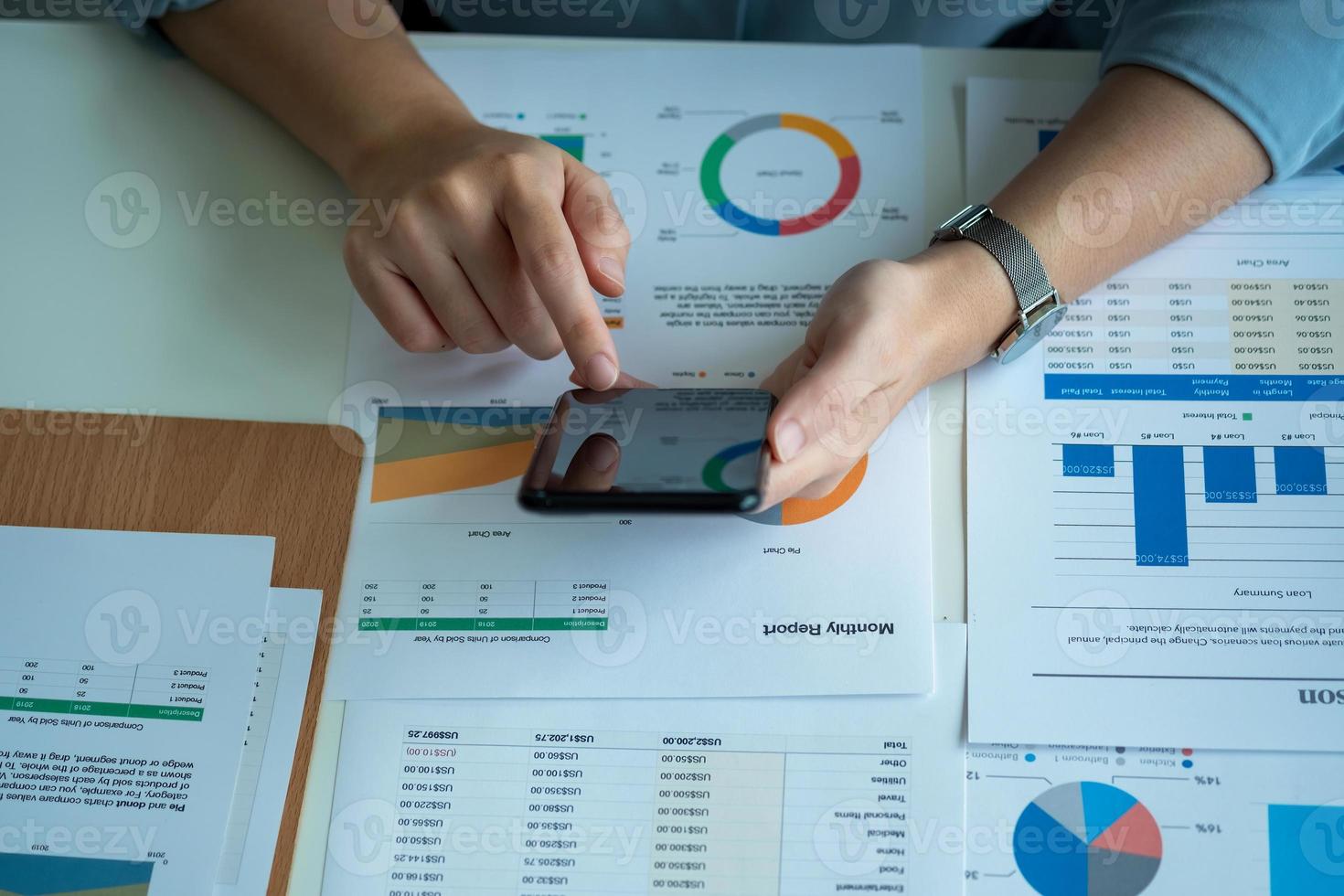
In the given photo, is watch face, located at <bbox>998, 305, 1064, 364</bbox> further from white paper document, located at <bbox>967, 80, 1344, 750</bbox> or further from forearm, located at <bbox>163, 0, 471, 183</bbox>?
forearm, located at <bbox>163, 0, 471, 183</bbox>

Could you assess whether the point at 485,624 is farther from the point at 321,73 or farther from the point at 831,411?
the point at 321,73

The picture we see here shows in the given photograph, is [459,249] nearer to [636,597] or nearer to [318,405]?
[318,405]

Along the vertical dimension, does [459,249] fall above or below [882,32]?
below

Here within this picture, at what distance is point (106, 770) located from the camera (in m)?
0.61

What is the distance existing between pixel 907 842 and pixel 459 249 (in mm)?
494

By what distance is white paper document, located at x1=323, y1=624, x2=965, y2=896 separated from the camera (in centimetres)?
57

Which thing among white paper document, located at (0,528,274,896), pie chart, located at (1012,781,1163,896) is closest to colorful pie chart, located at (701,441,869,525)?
pie chart, located at (1012,781,1163,896)

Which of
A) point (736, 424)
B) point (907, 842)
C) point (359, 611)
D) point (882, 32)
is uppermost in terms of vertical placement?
point (882, 32)

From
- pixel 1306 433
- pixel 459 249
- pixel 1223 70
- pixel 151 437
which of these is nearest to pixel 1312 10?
pixel 1223 70

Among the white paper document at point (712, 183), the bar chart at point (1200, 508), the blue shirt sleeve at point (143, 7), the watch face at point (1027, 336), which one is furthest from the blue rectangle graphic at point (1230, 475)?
the blue shirt sleeve at point (143, 7)

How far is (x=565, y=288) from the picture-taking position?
0.61 metres

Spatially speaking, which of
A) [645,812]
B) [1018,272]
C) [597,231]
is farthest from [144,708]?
[1018,272]

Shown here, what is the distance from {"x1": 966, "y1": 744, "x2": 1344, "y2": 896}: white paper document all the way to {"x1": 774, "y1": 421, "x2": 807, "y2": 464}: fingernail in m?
0.23

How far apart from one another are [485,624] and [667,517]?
Answer: 14cm
